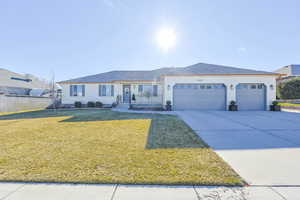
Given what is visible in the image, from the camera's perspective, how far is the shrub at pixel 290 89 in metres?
18.7

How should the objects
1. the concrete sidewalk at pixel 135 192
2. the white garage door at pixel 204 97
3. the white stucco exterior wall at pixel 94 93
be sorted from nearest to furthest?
the concrete sidewalk at pixel 135 192 → the white garage door at pixel 204 97 → the white stucco exterior wall at pixel 94 93

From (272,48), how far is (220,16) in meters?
9.18

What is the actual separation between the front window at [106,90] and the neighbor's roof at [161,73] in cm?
87

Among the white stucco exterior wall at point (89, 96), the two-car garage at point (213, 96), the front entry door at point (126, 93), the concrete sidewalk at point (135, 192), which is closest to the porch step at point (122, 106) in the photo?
the front entry door at point (126, 93)

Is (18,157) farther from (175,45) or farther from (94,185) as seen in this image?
(175,45)

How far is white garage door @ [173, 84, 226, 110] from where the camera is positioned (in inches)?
512

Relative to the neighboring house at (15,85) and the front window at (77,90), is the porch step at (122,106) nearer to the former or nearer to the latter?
the front window at (77,90)

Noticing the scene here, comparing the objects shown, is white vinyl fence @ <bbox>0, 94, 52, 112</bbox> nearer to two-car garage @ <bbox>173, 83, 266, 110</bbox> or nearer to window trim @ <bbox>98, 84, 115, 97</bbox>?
window trim @ <bbox>98, 84, 115, 97</bbox>

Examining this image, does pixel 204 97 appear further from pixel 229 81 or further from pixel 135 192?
pixel 135 192

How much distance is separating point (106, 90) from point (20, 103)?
28.8ft

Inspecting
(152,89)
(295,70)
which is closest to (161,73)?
(152,89)

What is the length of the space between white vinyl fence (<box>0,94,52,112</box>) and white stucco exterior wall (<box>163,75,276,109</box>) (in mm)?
15176

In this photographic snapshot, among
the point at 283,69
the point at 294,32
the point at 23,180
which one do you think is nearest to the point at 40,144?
the point at 23,180

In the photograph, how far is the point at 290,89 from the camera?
63.2 ft
